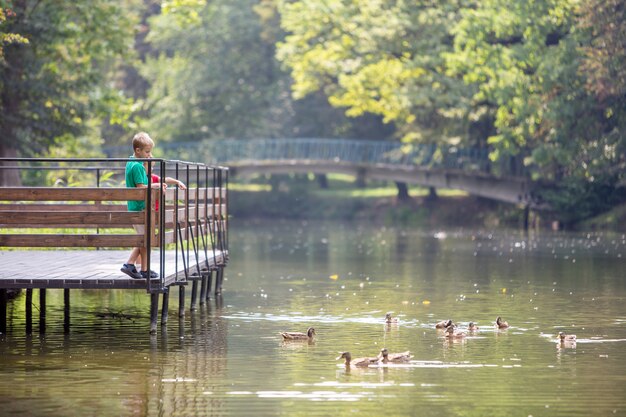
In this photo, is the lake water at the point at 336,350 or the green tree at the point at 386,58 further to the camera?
the green tree at the point at 386,58

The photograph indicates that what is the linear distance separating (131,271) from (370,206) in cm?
6304

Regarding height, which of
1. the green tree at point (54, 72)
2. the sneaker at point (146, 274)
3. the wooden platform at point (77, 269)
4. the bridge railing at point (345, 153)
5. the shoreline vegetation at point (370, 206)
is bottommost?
the shoreline vegetation at point (370, 206)

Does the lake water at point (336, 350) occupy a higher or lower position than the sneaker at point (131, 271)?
lower

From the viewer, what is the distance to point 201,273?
83.0 ft

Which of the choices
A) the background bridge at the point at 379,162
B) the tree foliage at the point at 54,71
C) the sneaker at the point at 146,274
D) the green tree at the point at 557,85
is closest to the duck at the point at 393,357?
the sneaker at the point at 146,274

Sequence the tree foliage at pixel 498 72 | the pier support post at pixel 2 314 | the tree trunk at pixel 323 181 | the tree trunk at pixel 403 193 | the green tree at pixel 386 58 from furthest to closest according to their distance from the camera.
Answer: the tree trunk at pixel 323 181 < the tree trunk at pixel 403 193 < the green tree at pixel 386 58 < the tree foliage at pixel 498 72 < the pier support post at pixel 2 314

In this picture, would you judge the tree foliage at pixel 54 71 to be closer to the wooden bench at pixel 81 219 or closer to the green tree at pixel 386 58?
the wooden bench at pixel 81 219

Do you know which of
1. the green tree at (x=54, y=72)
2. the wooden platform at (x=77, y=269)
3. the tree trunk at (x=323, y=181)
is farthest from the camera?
the tree trunk at (x=323, y=181)

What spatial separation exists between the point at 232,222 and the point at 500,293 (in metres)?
51.4

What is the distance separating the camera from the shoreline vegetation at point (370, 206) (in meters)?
70.8

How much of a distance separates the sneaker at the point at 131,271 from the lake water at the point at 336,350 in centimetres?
87

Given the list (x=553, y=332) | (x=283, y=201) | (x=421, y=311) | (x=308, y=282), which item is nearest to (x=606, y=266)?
(x=308, y=282)

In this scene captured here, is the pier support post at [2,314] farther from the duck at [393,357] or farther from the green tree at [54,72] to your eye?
the green tree at [54,72]

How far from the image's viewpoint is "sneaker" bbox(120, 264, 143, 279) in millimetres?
20422
